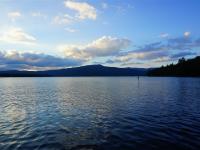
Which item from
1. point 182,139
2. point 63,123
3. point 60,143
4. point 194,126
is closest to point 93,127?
point 63,123

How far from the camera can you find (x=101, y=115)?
118 ft

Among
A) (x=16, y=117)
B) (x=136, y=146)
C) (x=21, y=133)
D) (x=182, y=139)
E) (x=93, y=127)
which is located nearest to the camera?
(x=136, y=146)

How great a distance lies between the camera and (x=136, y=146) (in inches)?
830

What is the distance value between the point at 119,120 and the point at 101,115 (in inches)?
188

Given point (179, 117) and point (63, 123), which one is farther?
point (179, 117)

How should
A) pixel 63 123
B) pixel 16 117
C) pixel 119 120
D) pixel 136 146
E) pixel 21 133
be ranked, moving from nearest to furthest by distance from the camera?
pixel 136 146 → pixel 21 133 → pixel 63 123 → pixel 119 120 → pixel 16 117

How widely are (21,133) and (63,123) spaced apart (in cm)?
604

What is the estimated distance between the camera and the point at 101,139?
22906 mm

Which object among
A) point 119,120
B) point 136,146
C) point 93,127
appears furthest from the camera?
point 119,120

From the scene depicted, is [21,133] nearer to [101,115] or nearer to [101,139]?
[101,139]

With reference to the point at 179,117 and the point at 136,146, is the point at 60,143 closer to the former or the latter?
the point at 136,146

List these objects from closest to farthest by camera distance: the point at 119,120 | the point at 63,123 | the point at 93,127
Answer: the point at 93,127 → the point at 63,123 → the point at 119,120

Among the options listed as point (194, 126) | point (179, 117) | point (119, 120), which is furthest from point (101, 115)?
point (194, 126)

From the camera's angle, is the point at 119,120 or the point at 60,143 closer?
the point at 60,143
